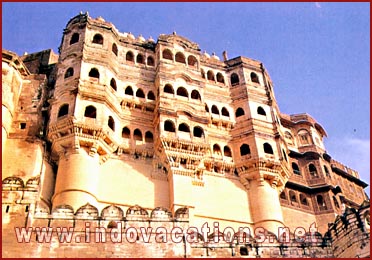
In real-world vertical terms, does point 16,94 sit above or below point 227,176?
above

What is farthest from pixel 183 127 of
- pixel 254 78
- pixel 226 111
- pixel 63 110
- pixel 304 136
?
pixel 304 136

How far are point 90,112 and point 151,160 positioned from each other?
3692 mm

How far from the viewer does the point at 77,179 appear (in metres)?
18.8

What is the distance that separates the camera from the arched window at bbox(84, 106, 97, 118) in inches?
836

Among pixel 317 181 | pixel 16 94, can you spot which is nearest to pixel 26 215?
pixel 16 94

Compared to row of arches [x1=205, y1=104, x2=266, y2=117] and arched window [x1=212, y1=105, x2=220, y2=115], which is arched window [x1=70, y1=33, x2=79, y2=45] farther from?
arched window [x1=212, y1=105, x2=220, y2=115]

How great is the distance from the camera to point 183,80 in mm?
24703

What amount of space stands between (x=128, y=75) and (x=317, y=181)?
44.1 feet

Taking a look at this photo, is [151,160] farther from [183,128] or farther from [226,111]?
[226,111]

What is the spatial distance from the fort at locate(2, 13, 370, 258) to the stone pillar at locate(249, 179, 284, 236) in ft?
0.18

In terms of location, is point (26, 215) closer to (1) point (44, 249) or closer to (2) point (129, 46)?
(1) point (44, 249)

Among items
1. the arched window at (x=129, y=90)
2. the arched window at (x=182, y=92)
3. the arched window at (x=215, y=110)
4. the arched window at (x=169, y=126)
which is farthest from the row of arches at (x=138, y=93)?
the arched window at (x=215, y=110)

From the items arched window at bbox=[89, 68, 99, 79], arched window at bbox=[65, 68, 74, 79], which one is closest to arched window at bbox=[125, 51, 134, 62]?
arched window at bbox=[89, 68, 99, 79]

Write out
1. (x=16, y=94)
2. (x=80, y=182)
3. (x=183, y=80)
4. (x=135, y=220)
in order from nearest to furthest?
(x=135, y=220) → (x=80, y=182) → (x=16, y=94) → (x=183, y=80)
